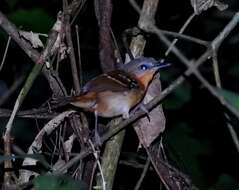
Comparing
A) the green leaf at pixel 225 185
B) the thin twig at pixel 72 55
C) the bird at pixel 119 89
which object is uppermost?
the thin twig at pixel 72 55

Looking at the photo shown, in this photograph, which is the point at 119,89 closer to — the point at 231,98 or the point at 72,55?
the point at 72,55

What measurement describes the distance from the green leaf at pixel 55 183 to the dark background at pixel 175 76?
145 centimetres

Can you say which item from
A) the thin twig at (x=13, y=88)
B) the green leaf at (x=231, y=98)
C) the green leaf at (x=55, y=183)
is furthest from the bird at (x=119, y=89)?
the green leaf at (x=231, y=98)

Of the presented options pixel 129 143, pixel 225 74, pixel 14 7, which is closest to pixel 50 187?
pixel 129 143

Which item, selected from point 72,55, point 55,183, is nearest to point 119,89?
point 72,55

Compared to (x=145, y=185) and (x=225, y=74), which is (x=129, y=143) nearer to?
(x=145, y=185)

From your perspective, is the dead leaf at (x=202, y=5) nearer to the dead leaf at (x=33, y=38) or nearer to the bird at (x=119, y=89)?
the bird at (x=119, y=89)

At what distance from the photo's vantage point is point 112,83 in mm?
3203

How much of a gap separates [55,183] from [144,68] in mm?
1376

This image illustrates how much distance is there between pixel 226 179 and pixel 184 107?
4.08 ft

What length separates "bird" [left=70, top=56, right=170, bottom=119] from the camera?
3035mm

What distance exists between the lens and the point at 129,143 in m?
3.51

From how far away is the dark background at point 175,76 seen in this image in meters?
3.65

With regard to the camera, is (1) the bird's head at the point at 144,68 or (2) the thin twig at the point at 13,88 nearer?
(1) the bird's head at the point at 144,68
